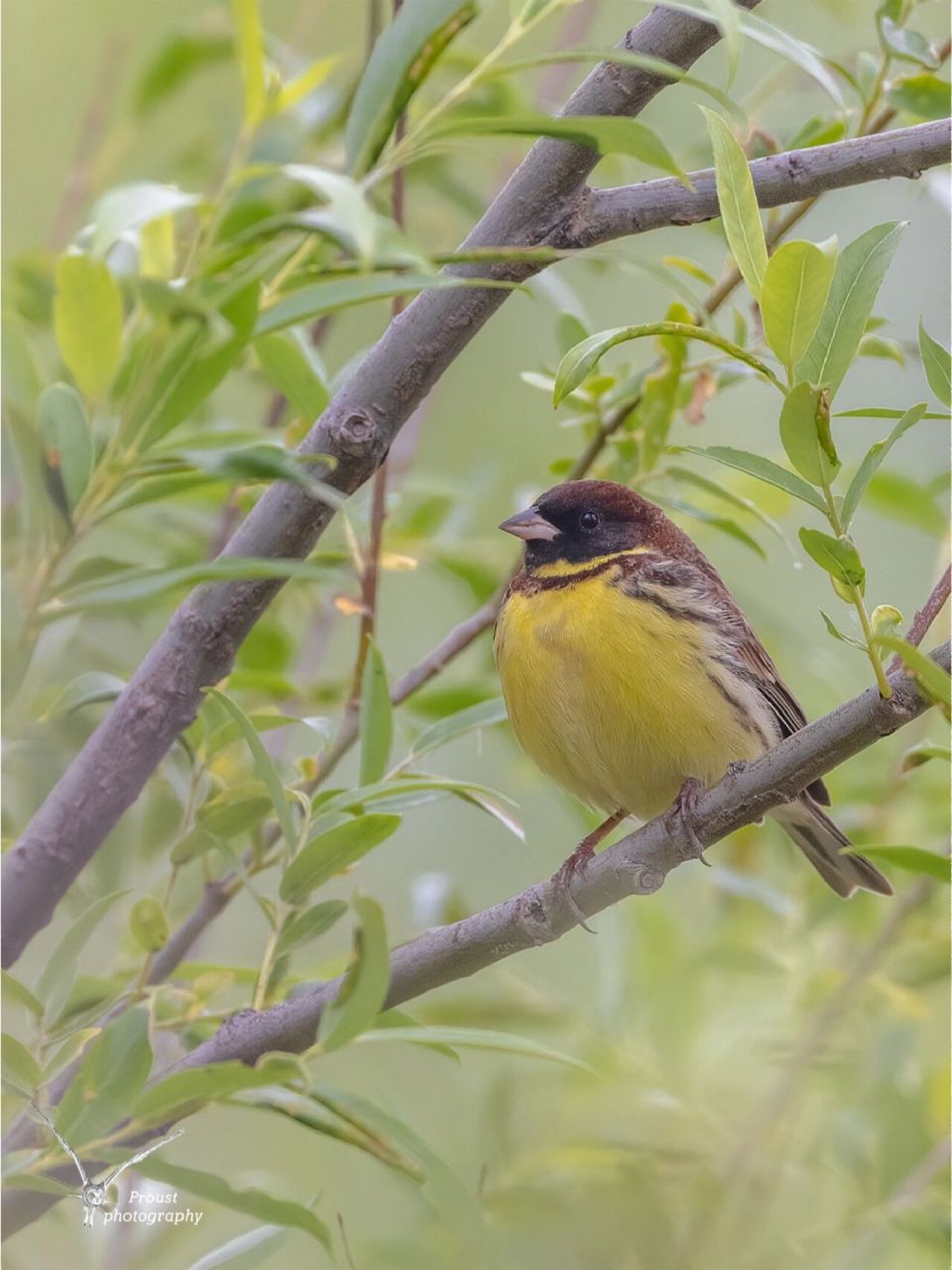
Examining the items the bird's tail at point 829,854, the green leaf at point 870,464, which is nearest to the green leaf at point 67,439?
the green leaf at point 870,464

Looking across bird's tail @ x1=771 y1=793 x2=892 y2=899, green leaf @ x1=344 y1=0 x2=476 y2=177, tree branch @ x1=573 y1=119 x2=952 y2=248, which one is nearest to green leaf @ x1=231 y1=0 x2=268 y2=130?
green leaf @ x1=344 y1=0 x2=476 y2=177

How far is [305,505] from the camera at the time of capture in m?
1.76

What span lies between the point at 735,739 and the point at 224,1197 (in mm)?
1544

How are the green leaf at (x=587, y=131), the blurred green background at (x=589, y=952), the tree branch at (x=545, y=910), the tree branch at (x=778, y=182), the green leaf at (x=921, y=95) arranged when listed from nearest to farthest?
the green leaf at (x=587, y=131)
the tree branch at (x=545, y=910)
the tree branch at (x=778, y=182)
the green leaf at (x=921, y=95)
the blurred green background at (x=589, y=952)

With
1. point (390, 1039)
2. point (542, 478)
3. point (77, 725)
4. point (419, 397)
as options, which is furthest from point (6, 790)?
point (542, 478)

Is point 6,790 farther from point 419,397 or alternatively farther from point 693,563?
point 693,563

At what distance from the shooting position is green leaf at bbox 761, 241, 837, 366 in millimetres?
1492

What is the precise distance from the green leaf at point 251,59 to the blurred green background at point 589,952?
13cm

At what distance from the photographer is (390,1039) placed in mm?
1755

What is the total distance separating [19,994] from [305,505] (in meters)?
0.67

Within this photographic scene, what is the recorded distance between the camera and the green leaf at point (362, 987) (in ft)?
4.60

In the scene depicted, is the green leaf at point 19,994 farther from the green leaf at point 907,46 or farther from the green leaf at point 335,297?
the green leaf at point 907,46

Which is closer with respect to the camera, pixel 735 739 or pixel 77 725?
pixel 77 725

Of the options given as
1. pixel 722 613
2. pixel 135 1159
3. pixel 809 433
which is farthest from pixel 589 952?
pixel 809 433
